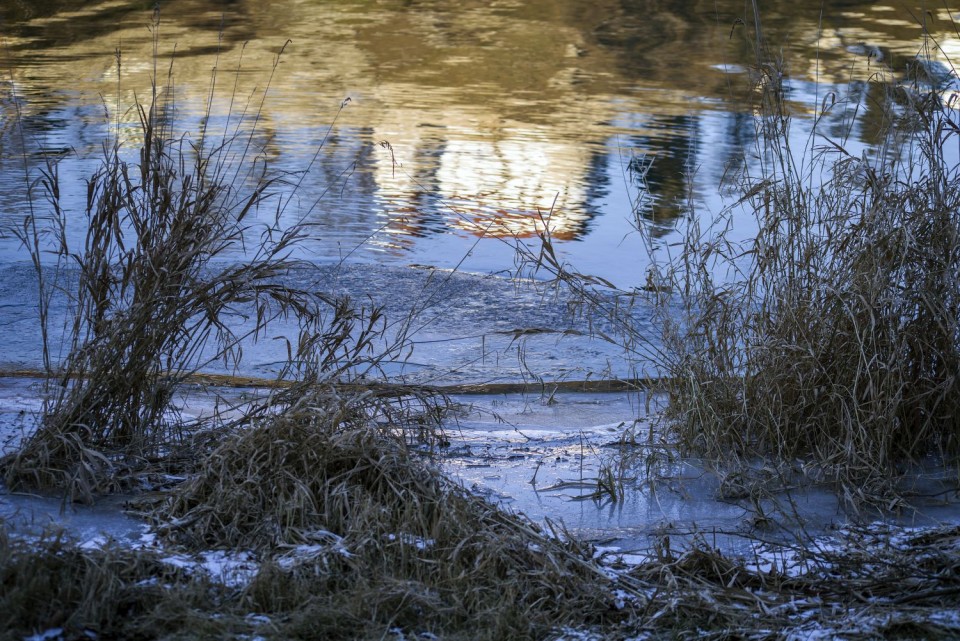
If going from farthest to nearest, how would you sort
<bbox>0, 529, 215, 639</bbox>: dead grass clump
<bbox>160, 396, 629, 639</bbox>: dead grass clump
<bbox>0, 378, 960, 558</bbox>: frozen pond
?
1. <bbox>0, 378, 960, 558</bbox>: frozen pond
2. <bbox>160, 396, 629, 639</bbox>: dead grass clump
3. <bbox>0, 529, 215, 639</bbox>: dead grass clump

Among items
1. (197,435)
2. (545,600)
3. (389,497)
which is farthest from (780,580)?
(197,435)

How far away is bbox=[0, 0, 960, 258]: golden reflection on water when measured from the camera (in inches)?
312

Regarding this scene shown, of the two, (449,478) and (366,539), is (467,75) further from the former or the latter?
(366,539)

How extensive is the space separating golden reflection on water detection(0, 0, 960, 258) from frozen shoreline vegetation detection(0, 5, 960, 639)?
61.1 inches

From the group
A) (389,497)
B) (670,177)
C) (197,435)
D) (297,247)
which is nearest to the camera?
(389,497)

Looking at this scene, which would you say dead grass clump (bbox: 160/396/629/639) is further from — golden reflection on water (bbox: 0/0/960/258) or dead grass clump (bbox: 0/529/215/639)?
golden reflection on water (bbox: 0/0/960/258)

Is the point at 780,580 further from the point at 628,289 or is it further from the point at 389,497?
the point at 628,289

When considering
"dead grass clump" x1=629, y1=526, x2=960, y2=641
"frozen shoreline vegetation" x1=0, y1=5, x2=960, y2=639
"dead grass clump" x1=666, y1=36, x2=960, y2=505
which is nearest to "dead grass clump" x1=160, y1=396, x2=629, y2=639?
"frozen shoreline vegetation" x1=0, y1=5, x2=960, y2=639

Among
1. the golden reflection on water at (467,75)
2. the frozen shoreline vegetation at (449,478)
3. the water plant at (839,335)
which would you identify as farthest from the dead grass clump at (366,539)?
the golden reflection on water at (467,75)

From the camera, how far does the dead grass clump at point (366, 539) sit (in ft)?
8.65

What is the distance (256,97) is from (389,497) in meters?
7.78

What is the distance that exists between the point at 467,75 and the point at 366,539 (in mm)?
10087

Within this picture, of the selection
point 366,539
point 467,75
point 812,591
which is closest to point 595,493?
point 812,591

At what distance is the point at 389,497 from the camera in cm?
318
